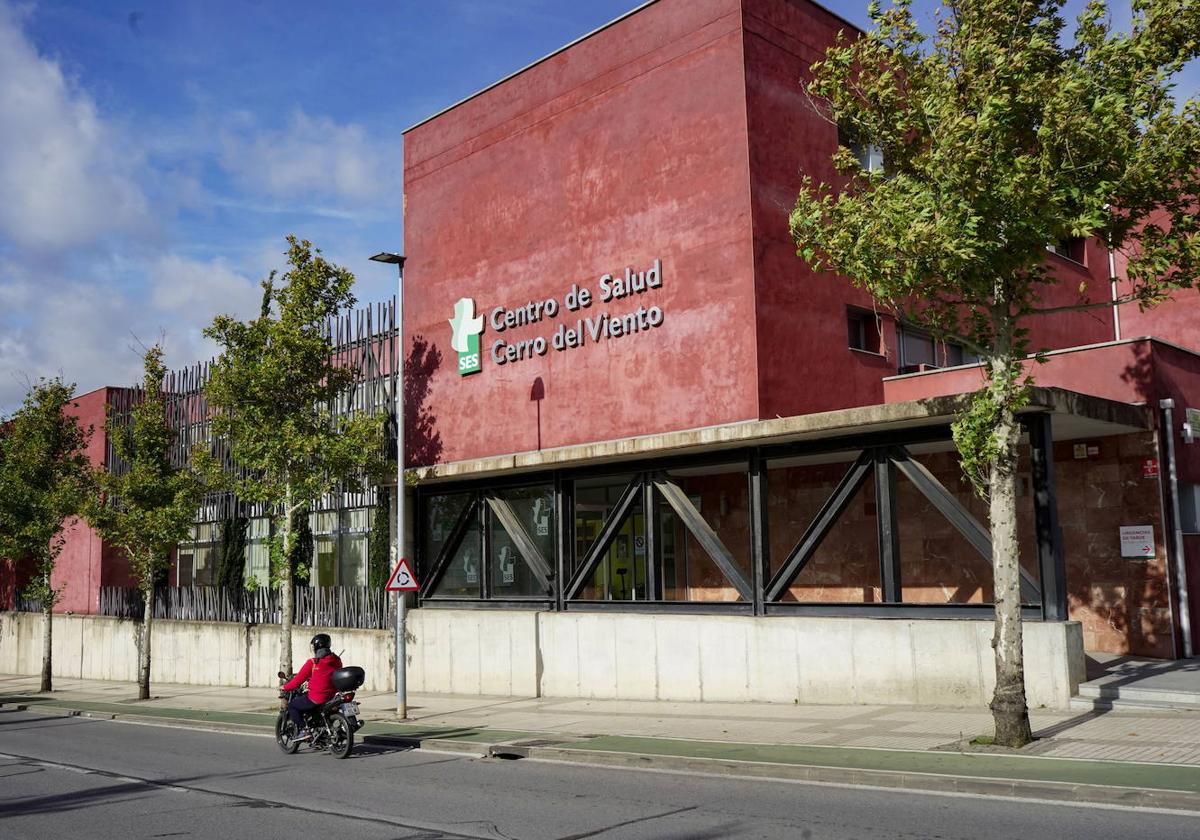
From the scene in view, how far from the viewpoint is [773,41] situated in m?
20.3

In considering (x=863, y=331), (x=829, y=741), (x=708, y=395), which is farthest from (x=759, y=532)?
(x=863, y=331)

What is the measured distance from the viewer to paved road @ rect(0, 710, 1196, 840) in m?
8.80

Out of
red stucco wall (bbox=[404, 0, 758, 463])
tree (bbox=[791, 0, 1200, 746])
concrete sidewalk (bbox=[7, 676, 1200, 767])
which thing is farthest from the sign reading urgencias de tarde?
tree (bbox=[791, 0, 1200, 746])

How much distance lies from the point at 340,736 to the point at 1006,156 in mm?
11150

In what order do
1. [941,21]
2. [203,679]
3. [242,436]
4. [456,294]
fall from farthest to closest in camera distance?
1. [203,679]
2. [456,294]
3. [242,436]
4. [941,21]

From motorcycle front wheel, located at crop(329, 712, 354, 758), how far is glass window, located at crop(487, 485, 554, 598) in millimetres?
7355

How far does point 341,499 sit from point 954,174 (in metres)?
19.5

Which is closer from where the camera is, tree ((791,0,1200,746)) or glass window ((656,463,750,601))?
tree ((791,0,1200,746))

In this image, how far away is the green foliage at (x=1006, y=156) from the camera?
11.8 meters

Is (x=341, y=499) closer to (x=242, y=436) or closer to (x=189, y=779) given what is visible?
(x=242, y=436)

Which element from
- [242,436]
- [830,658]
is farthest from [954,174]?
[242,436]

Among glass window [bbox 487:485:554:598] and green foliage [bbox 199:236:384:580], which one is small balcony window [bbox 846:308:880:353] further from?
green foliage [bbox 199:236:384:580]

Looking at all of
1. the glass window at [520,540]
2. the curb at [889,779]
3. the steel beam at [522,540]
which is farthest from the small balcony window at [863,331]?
the curb at [889,779]

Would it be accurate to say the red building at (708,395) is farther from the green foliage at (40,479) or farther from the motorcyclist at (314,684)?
the green foliage at (40,479)
